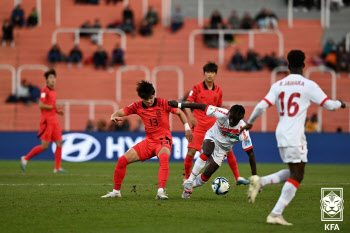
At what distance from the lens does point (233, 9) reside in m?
41.6

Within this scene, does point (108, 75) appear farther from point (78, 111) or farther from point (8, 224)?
point (8, 224)

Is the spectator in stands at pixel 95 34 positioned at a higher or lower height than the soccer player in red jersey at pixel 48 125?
higher

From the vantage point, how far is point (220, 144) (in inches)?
573

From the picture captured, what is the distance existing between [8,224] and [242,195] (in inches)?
223

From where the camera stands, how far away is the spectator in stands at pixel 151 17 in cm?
3945

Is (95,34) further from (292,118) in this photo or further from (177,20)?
(292,118)

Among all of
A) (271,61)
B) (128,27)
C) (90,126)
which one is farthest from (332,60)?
(90,126)

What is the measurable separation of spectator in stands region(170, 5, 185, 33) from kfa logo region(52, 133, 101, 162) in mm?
13530

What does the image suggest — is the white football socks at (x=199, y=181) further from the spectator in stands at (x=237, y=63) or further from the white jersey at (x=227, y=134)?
the spectator in stands at (x=237, y=63)

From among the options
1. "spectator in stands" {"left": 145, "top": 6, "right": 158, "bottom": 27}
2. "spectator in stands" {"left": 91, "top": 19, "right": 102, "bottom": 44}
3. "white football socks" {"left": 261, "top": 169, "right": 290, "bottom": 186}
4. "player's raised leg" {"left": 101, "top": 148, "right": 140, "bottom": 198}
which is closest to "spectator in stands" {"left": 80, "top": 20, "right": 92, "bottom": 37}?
"spectator in stands" {"left": 91, "top": 19, "right": 102, "bottom": 44}

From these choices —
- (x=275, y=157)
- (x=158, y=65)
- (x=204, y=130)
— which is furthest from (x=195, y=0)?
(x=204, y=130)

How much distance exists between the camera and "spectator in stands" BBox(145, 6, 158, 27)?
129 ft

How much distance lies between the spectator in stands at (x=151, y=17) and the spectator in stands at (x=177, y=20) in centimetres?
92

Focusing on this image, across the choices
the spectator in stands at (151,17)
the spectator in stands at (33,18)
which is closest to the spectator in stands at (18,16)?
the spectator in stands at (33,18)
